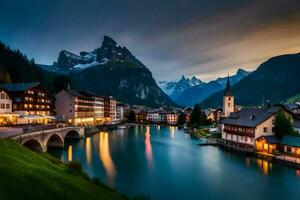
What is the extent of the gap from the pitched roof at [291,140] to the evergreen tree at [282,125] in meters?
3.22

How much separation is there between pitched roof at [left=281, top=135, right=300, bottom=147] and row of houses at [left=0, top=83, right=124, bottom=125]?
212 feet

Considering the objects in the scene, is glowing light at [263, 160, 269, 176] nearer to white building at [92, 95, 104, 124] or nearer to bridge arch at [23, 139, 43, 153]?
Answer: bridge arch at [23, 139, 43, 153]

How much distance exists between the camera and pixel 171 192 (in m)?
42.2

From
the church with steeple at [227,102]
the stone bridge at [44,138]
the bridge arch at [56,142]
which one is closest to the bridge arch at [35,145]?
the stone bridge at [44,138]

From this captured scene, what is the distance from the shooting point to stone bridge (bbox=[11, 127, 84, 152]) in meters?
51.7

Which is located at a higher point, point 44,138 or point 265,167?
point 44,138

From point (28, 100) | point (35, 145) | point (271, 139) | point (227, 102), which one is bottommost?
point (35, 145)

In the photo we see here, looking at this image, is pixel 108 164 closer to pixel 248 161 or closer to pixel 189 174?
pixel 189 174

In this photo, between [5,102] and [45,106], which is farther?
[45,106]

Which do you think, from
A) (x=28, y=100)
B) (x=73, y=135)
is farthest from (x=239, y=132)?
(x=28, y=100)

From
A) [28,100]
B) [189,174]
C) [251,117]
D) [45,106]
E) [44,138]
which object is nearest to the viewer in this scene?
[189,174]

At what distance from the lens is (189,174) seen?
176ft

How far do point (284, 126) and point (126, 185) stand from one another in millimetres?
41413

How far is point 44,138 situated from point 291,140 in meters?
51.3
